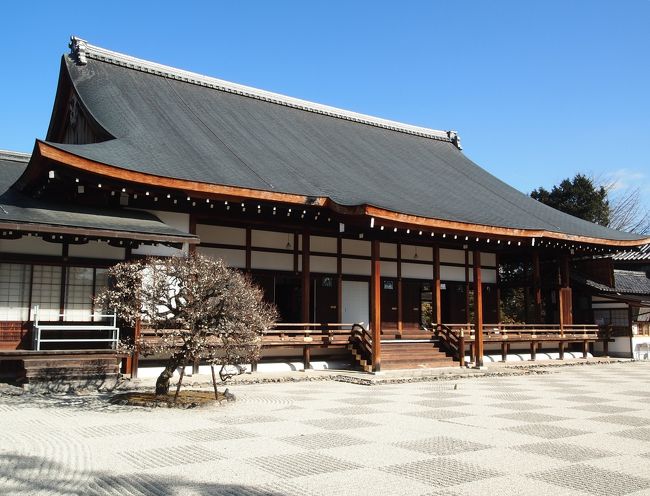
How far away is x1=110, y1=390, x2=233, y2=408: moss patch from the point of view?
9.87 meters

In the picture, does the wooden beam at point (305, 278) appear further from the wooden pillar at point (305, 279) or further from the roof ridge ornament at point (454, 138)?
the roof ridge ornament at point (454, 138)

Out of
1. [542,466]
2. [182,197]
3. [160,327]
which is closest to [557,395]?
[542,466]

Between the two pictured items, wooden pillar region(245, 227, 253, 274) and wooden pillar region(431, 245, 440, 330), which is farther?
wooden pillar region(431, 245, 440, 330)

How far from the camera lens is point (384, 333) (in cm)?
1989

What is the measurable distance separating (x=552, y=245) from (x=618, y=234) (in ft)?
10.9

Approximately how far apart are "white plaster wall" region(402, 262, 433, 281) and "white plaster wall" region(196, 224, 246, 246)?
620cm

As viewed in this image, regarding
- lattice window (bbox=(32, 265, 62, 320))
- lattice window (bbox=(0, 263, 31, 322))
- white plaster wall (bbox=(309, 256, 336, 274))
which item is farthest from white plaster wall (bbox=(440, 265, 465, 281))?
lattice window (bbox=(0, 263, 31, 322))

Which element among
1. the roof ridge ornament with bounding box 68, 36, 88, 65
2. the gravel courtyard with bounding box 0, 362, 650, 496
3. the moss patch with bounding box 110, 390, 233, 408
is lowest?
the gravel courtyard with bounding box 0, 362, 650, 496

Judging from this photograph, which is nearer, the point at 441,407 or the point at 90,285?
the point at 441,407

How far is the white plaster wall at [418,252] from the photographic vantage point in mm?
20531

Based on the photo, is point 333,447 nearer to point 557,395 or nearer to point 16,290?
point 557,395

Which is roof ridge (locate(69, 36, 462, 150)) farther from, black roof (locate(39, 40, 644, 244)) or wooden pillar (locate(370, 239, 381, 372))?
wooden pillar (locate(370, 239, 381, 372))

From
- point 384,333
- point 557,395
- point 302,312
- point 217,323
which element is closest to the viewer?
point 217,323

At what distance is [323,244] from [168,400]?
9254 millimetres
